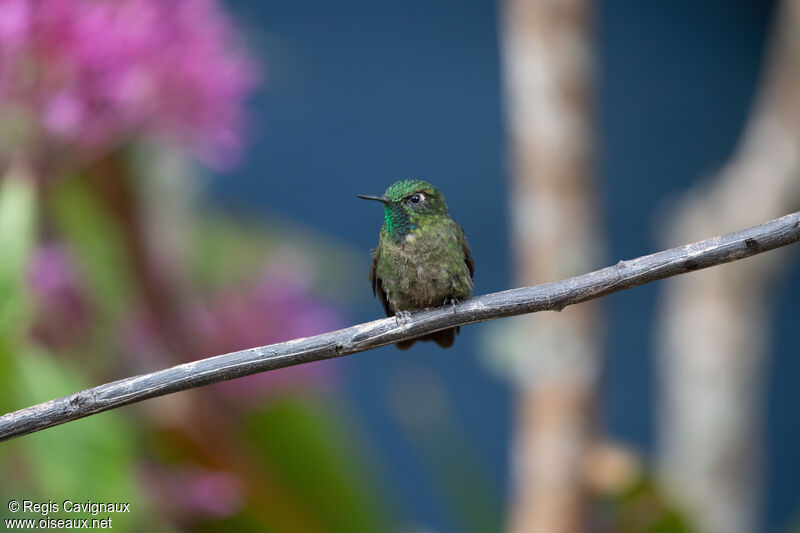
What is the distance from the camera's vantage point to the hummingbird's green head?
944 millimetres

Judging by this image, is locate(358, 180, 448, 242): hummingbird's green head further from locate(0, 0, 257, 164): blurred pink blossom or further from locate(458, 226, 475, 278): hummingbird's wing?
locate(0, 0, 257, 164): blurred pink blossom

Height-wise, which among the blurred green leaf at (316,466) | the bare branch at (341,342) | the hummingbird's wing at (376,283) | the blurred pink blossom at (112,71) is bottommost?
the blurred green leaf at (316,466)

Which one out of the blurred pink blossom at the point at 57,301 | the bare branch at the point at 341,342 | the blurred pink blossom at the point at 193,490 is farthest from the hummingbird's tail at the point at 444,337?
the blurred pink blossom at the point at 57,301

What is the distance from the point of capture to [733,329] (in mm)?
Answer: 2521

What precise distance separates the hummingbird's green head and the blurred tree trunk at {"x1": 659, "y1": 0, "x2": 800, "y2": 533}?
1.65m

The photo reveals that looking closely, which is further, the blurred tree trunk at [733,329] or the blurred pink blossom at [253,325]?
the blurred tree trunk at [733,329]

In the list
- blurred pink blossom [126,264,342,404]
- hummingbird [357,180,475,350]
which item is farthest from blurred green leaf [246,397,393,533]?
hummingbird [357,180,475,350]

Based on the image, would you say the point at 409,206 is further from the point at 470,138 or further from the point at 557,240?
the point at 470,138

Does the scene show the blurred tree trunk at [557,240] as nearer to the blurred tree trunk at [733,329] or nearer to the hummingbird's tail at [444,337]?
the hummingbird's tail at [444,337]

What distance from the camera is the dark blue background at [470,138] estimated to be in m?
3.52

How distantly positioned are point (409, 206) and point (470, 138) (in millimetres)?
2727

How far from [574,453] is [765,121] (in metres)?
1.30

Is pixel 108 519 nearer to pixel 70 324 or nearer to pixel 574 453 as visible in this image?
A: pixel 70 324

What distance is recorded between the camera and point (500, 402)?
3.76 m
